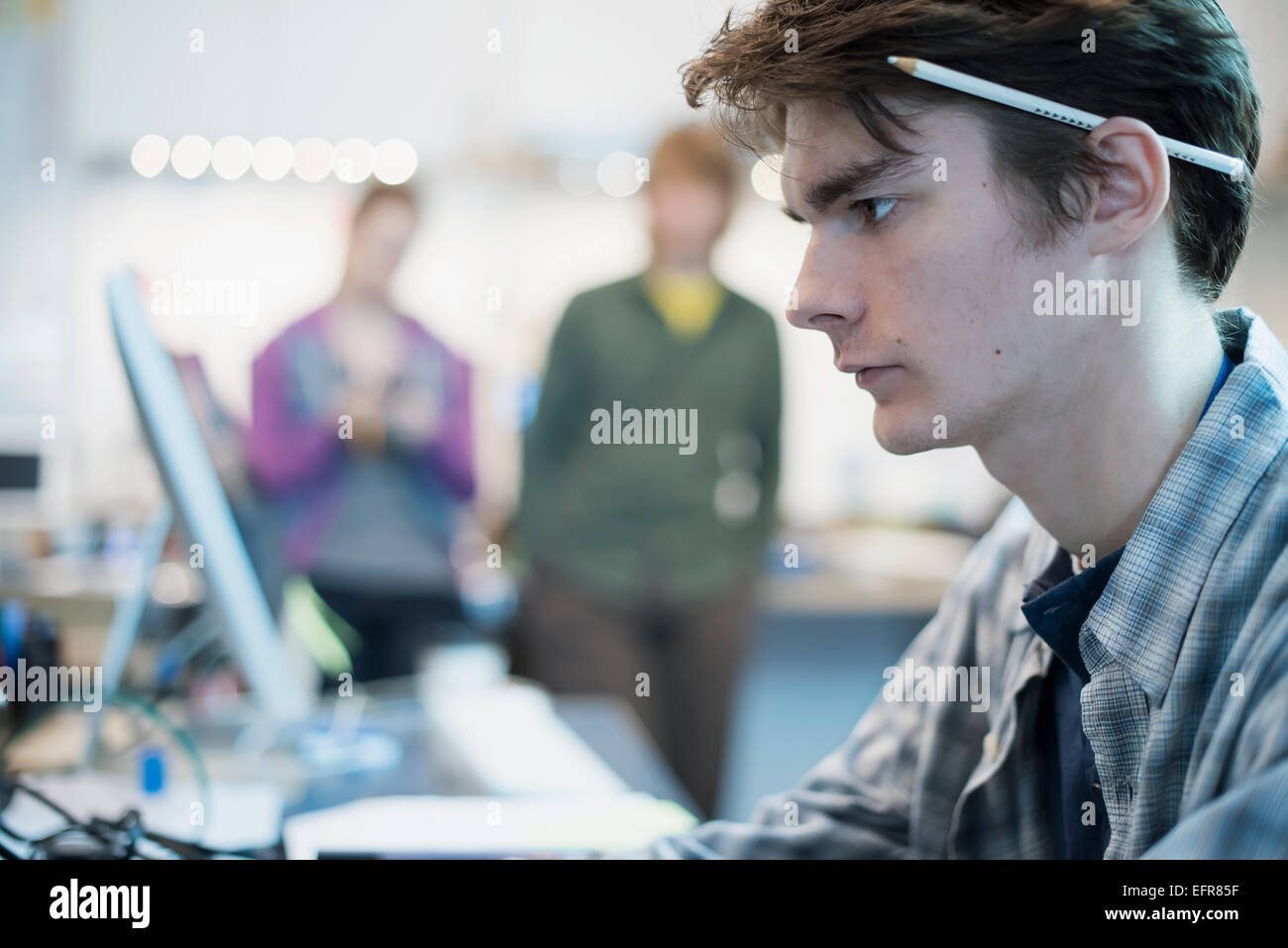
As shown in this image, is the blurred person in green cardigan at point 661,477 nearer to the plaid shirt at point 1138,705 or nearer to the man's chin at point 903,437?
the plaid shirt at point 1138,705

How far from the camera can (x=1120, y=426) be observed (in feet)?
2.46

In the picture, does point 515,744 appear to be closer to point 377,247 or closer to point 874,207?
point 874,207

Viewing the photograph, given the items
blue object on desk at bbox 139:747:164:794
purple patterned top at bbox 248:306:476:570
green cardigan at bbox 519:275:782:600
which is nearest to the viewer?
blue object on desk at bbox 139:747:164:794

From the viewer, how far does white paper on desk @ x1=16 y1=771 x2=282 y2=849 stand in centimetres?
94

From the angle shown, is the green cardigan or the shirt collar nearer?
the shirt collar

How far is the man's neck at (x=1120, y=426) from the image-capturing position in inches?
29.3

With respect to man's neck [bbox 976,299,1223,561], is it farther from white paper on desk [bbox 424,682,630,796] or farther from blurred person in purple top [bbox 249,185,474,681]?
blurred person in purple top [bbox 249,185,474,681]

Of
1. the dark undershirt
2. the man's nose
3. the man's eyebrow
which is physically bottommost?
the dark undershirt

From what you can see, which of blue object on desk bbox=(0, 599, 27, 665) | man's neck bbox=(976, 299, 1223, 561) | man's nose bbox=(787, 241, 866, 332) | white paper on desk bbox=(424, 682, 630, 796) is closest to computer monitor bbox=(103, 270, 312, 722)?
blue object on desk bbox=(0, 599, 27, 665)

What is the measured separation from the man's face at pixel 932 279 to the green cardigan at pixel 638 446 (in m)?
1.28

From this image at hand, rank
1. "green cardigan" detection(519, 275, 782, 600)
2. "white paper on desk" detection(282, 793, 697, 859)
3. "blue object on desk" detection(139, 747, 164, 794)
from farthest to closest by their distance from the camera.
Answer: "green cardigan" detection(519, 275, 782, 600)
"blue object on desk" detection(139, 747, 164, 794)
"white paper on desk" detection(282, 793, 697, 859)

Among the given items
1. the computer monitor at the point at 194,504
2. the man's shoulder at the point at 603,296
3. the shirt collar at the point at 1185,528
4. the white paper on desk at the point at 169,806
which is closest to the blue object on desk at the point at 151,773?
the white paper on desk at the point at 169,806

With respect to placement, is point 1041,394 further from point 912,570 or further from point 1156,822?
point 912,570

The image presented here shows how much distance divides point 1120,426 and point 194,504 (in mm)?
801
